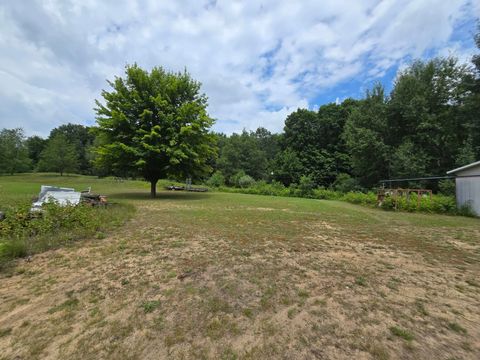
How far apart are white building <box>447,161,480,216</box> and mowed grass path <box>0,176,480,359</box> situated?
795 centimetres

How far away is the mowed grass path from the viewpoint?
89.7 inches

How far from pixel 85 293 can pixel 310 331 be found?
296cm

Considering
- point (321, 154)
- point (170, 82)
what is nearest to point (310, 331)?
point (170, 82)

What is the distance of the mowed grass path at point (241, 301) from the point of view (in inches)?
89.7

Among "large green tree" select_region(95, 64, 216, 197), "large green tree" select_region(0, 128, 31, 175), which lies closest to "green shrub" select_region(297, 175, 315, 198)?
"large green tree" select_region(95, 64, 216, 197)

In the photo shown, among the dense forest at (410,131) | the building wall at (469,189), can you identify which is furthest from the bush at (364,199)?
the dense forest at (410,131)

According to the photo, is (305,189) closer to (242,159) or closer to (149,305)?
(242,159)

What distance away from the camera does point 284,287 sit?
3.53 meters

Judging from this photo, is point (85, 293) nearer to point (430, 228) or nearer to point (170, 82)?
point (430, 228)

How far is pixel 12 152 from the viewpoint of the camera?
42031 mm

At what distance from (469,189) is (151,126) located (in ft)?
61.1

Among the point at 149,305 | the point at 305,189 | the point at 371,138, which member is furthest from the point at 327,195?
the point at 149,305

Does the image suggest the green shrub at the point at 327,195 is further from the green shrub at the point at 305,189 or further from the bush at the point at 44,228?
the bush at the point at 44,228

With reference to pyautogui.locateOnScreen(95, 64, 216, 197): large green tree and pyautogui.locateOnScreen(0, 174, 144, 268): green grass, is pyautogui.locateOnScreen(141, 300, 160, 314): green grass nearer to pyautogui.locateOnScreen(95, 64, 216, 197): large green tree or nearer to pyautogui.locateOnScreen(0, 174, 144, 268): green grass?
pyautogui.locateOnScreen(0, 174, 144, 268): green grass
